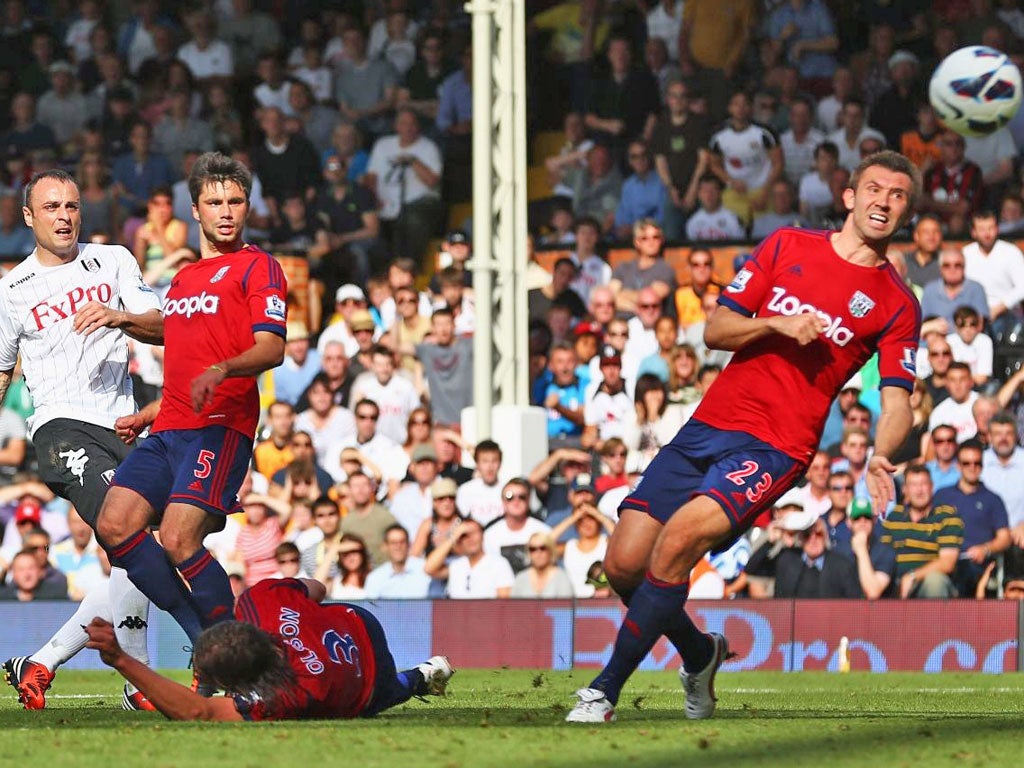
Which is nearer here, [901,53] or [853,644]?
[853,644]

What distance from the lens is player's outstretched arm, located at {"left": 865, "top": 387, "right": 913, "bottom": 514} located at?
25.8ft

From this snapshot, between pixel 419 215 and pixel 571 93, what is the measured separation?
233 cm

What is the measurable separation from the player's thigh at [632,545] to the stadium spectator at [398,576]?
7.12 metres

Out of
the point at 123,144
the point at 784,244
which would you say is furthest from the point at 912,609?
the point at 123,144

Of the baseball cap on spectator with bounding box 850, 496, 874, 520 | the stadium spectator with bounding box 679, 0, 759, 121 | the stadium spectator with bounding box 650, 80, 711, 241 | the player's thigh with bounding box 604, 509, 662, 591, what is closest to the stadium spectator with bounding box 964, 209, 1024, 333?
the baseball cap on spectator with bounding box 850, 496, 874, 520

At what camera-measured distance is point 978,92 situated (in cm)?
1639

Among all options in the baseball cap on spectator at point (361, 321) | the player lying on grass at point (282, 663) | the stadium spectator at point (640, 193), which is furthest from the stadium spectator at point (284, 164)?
the player lying on grass at point (282, 663)

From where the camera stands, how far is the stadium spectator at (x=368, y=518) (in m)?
15.8

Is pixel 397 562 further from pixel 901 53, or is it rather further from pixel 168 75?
pixel 168 75

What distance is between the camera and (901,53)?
19.6 meters

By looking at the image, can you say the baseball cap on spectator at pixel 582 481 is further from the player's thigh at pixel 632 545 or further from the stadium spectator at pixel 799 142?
the player's thigh at pixel 632 545

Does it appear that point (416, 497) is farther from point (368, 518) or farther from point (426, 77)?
point (426, 77)

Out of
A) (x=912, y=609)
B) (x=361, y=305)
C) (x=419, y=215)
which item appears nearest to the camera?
(x=912, y=609)

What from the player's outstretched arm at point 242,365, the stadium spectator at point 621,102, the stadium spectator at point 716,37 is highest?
the stadium spectator at point 716,37
